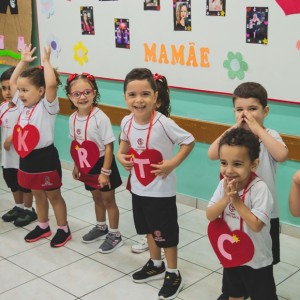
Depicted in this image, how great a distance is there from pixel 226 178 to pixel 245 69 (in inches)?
56.7

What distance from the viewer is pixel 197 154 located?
374 cm

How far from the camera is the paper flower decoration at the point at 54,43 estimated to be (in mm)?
4500

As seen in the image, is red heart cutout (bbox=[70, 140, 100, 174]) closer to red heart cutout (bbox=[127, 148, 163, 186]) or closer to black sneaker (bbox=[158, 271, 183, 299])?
red heart cutout (bbox=[127, 148, 163, 186])

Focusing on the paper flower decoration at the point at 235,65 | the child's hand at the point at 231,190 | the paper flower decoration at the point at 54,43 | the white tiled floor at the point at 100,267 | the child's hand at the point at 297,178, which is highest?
the paper flower decoration at the point at 54,43

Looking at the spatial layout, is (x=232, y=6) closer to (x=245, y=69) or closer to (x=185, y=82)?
(x=245, y=69)

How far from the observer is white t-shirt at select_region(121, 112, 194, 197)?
257 centimetres

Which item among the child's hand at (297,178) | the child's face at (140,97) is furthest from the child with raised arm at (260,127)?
the child's face at (140,97)

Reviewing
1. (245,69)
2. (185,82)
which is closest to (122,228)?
(185,82)

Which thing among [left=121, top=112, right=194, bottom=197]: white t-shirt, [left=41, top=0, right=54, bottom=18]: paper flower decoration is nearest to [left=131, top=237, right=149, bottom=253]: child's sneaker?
[left=121, top=112, right=194, bottom=197]: white t-shirt

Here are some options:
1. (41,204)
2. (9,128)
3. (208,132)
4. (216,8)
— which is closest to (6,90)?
(9,128)

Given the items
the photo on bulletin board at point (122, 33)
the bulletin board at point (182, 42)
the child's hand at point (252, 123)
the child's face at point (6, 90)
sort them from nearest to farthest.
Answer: the child's hand at point (252, 123) < the bulletin board at point (182, 42) < the child's face at point (6, 90) < the photo on bulletin board at point (122, 33)

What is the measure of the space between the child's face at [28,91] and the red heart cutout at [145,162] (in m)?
0.84

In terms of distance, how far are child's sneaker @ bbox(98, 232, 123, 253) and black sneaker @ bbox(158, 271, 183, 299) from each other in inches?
22.9

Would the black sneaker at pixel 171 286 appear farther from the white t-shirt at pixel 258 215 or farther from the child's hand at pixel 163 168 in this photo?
the white t-shirt at pixel 258 215
